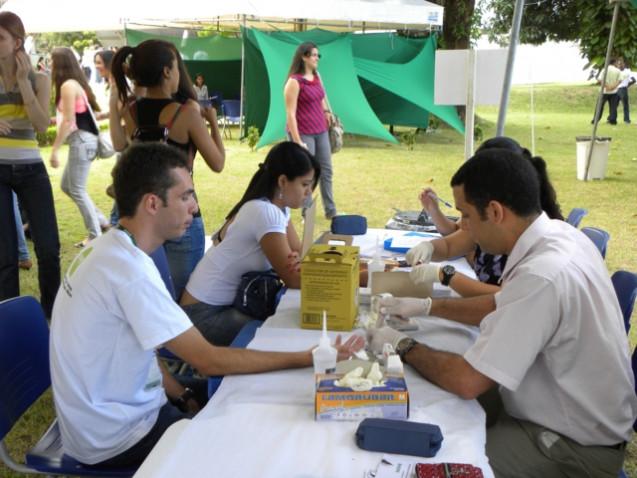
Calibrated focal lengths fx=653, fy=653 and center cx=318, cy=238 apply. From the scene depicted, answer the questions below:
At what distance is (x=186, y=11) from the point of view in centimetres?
755

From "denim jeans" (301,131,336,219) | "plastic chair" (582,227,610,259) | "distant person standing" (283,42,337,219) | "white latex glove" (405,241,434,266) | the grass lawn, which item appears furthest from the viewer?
"denim jeans" (301,131,336,219)

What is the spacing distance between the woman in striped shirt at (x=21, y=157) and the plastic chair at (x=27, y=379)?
1.51 meters

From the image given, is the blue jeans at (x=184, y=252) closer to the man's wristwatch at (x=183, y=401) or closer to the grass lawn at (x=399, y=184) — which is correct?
the grass lawn at (x=399, y=184)

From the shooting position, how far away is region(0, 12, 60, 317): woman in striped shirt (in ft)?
10.3

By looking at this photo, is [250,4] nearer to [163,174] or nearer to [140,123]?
[140,123]

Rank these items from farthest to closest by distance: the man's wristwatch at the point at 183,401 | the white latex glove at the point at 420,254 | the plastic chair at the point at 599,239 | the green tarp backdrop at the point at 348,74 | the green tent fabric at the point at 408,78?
the green tent fabric at the point at 408,78 < the green tarp backdrop at the point at 348,74 < the plastic chair at the point at 599,239 < the white latex glove at the point at 420,254 < the man's wristwatch at the point at 183,401

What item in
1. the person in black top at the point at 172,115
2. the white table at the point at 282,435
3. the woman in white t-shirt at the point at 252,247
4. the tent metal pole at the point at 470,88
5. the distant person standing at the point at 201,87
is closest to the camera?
the white table at the point at 282,435

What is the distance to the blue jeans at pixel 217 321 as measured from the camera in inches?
95.8

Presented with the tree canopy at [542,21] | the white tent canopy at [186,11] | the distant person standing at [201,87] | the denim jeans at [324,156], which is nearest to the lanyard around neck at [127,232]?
the denim jeans at [324,156]

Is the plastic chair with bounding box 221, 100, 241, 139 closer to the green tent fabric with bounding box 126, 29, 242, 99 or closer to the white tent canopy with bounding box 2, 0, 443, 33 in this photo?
the green tent fabric with bounding box 126, 29, 242, 99

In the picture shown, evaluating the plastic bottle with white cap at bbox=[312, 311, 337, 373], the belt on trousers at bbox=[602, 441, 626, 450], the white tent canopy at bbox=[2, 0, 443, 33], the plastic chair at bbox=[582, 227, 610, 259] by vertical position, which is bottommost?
the belt on trousers at bbox=[602, 441, 626, 450]

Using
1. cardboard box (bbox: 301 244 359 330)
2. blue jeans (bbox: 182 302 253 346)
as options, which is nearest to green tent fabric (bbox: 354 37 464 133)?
blue jeans (bbox: 182 302 253 346)

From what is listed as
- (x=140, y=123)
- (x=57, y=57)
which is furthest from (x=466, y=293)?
(x=57, y=57)

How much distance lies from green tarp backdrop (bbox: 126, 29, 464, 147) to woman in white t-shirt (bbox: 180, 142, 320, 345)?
7222 mm
